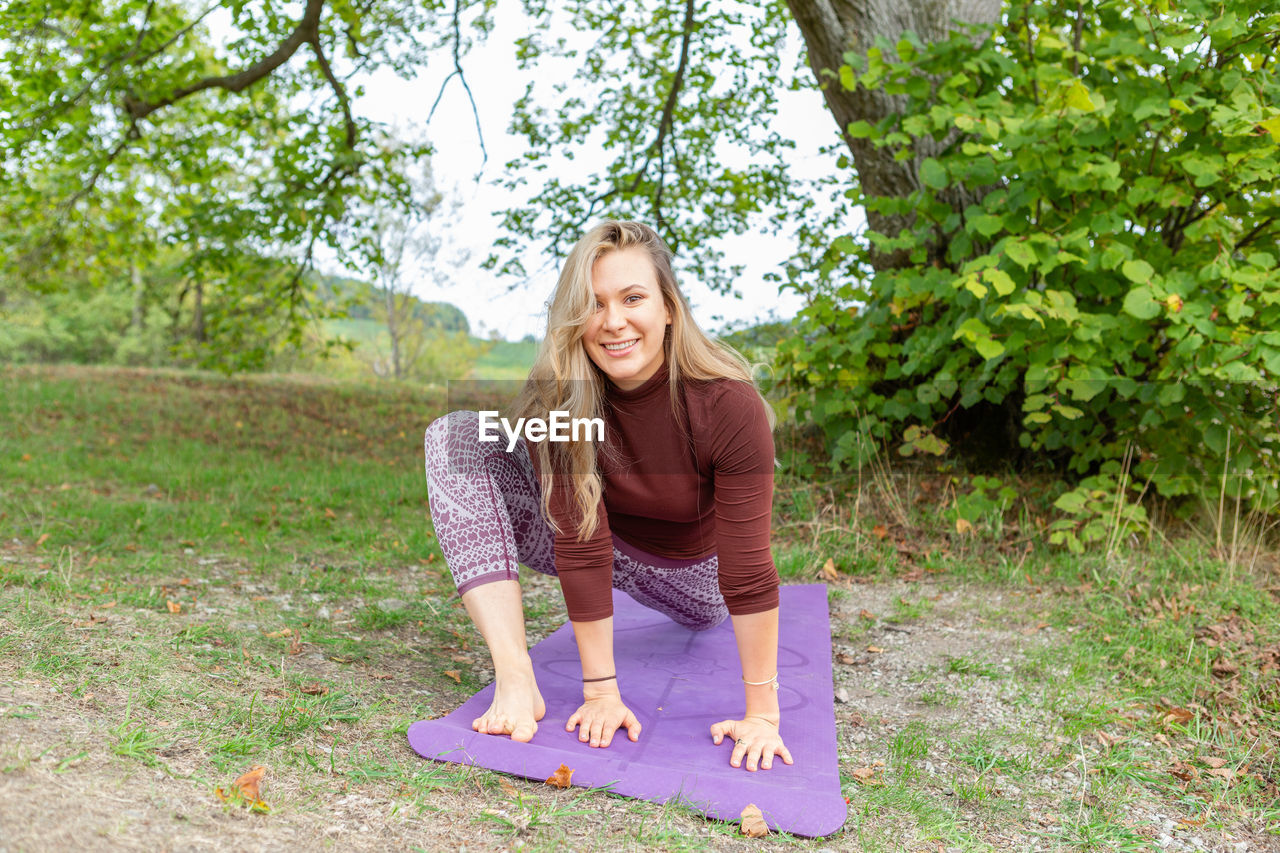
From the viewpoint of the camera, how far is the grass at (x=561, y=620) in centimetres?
197

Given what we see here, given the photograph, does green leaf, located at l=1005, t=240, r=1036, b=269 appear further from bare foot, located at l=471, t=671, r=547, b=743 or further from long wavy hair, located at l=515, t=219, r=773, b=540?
bare foot, located at l=471, t=671, r=547, b=743

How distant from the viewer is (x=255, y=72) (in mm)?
7199

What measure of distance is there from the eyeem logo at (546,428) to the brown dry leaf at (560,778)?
80cm

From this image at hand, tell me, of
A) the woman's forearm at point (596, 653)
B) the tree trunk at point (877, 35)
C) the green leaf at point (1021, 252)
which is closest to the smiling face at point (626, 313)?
the woman's forearm at point (596, 653)

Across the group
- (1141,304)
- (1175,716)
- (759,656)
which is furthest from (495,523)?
(1141,304)

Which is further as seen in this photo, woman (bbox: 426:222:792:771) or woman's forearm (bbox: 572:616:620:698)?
woman's forearm (bbox: 572:616:620:698)

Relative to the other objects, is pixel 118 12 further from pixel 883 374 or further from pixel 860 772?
pixel 860 772

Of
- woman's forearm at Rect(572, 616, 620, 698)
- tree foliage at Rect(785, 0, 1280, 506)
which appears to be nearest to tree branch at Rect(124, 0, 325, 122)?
tree foliage at Rect(785, 0, 1280, 506)

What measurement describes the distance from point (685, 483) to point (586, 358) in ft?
1.40

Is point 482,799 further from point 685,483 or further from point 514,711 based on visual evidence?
point 685,483

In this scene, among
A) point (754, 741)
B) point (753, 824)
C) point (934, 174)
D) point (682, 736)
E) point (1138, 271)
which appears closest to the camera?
point (753, 824)

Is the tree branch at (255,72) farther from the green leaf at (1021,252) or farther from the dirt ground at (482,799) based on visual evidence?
the dirt ground at (482,799)

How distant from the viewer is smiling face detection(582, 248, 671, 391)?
7.40ft

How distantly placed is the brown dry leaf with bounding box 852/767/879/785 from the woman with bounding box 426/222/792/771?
278 mm
